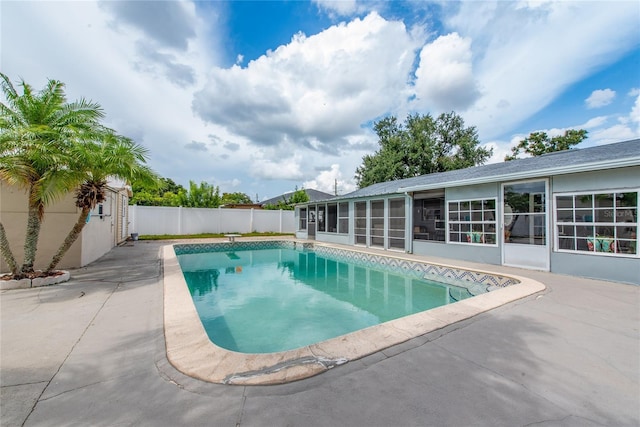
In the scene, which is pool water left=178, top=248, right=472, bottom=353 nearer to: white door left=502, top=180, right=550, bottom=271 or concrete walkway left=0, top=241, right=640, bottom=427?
concrete walkway left=0, top=241, right=640, bottom=427

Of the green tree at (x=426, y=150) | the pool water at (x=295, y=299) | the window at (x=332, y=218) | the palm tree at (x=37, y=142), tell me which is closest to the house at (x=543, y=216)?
the pool water at (x=295, y=299)

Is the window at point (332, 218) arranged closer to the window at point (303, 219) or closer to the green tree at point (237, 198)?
the window at point (303, 219)

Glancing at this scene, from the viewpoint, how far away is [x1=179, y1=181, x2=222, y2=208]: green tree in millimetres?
18703

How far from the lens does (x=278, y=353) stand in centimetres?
265

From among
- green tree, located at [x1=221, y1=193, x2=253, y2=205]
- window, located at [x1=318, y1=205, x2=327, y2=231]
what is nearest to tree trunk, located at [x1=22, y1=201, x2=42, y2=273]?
window, located at [x1=318, y1=205, x2=327, y2=231]

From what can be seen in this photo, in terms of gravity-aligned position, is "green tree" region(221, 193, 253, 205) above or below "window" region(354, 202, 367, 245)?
above

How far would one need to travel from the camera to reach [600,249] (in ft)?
19.9

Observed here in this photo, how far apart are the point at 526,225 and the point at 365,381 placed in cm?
762

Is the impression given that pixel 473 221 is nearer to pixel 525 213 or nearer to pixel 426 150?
pixel 525 213

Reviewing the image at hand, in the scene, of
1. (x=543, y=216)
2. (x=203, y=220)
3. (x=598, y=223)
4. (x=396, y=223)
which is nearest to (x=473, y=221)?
(x=543, y=216)

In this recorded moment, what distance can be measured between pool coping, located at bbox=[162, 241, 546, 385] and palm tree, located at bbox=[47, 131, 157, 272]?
11.9ft

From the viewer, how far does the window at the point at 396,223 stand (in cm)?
1124

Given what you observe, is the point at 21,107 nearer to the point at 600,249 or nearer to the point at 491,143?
the point at 600,249

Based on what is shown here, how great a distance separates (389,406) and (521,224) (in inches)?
307
